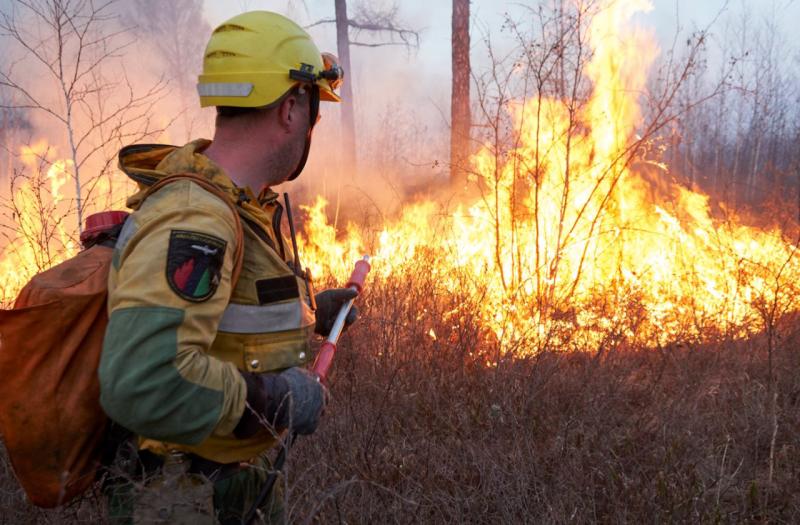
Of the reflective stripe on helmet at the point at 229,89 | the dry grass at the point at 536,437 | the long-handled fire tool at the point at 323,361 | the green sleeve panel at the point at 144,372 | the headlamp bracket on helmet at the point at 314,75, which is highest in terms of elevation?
the headlamp bracket on helmet at the point at 314,75

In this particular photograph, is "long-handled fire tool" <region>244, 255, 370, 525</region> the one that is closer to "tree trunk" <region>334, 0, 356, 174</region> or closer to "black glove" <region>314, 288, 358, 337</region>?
"black glove" <region>314, 288, 358, 337</region>

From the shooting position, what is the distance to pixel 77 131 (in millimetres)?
10719

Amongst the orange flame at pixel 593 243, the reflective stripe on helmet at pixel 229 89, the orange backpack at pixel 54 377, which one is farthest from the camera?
the orange flame at pixel 593 243

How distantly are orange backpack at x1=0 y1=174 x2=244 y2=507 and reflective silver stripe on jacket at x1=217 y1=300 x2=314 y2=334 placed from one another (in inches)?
7.3

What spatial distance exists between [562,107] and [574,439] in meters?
3.56

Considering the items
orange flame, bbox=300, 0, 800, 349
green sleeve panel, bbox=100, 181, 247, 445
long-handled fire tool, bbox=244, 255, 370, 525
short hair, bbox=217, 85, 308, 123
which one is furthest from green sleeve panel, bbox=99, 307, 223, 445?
orange flame, bbox=300, 0, 800, 349

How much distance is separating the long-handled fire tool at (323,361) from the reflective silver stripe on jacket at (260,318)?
0.23 m

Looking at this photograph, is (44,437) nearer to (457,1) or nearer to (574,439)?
(574,439)

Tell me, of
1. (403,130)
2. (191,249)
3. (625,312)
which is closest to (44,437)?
(191,249)

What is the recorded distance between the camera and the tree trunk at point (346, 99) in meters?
16.3

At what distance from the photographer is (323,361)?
6.25 feet

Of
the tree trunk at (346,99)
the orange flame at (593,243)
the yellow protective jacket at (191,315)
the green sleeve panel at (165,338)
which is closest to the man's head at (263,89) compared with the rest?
the yellow protective jacket at (191,315)

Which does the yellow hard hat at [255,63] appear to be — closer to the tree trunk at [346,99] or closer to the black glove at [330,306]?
the black glove at [330,306]

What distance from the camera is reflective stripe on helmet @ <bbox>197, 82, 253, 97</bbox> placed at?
69.1 inches
